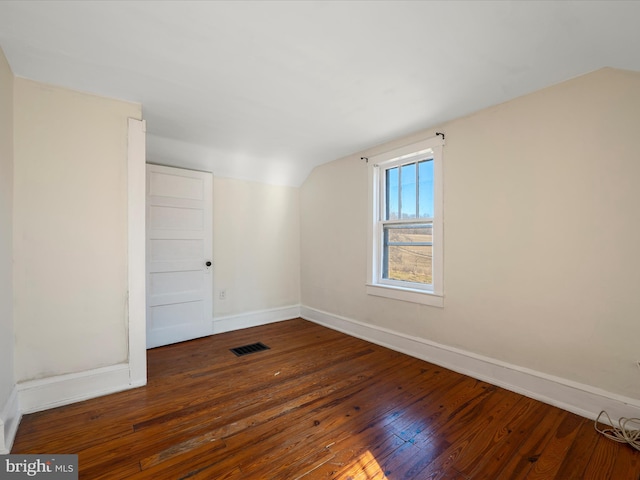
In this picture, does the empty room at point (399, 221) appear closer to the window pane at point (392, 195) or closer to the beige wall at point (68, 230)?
the beige wall at point (68, 230)

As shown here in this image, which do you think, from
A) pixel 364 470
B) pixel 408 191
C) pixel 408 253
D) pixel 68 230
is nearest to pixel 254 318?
pixel 408 253

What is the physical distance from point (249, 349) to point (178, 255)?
1.48 meters

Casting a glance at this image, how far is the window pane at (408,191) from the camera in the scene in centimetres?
322

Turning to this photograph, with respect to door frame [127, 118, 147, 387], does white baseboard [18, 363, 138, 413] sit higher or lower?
lower

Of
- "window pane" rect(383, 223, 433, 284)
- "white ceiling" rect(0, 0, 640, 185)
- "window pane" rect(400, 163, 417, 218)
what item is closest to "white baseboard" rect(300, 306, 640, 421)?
"window pane" rect(383, 223, 433, 284)

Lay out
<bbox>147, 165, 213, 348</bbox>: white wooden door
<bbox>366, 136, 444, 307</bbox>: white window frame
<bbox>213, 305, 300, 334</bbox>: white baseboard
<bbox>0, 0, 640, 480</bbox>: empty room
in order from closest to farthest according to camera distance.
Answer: <bbox>0, 0, 640, 480</bbox>: empty room < <bbox>366, 136, 444, 307</bbox>: white window frame < <bbox>147, 165, 213, 348</bbox>: white wooden door < <bbox>213, 305, 300, 334</bbox>: white baseboard

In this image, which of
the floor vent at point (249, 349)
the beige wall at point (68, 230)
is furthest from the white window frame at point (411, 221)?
the beige wall at point (68, 230)

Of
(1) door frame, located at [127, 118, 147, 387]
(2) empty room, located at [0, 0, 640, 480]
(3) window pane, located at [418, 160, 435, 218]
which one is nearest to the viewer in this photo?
(2) empty room, located at [0, 0, 640, 480]

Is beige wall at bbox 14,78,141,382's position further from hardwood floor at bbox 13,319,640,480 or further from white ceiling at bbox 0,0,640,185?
hardwood floor at bbox 13,319,640,480

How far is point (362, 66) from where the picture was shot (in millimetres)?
1959

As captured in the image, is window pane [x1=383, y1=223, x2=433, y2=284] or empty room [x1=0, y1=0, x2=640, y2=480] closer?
empty room [x1=0, y1=0, x2=640, y2=480]

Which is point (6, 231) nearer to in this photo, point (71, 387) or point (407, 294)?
point (71, 387)

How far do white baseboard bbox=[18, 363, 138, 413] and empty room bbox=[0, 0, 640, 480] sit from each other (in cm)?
1

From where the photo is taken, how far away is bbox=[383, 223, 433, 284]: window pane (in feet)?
10.1
